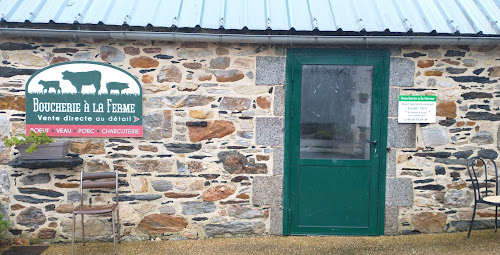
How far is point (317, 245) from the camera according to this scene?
4078 mm

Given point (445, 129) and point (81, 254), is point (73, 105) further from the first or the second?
point (445, 129)

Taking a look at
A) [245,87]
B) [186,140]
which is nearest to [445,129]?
[245,87]

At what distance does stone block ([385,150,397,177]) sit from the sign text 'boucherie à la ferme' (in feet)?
9.39

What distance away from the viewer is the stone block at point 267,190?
4.23 m

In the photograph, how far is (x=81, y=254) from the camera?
12.9 feet

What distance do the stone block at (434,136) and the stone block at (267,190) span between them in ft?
5.69

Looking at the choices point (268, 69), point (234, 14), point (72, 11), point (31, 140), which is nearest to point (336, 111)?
point (268, 69)

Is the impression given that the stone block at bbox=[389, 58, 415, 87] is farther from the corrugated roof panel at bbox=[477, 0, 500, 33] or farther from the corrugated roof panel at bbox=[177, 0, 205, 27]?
the corrugated roof panel at bbox=[177, 0, 205, 27]

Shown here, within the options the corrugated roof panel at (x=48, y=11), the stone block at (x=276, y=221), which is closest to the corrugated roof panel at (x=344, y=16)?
the stone block at (x=276, y=221)

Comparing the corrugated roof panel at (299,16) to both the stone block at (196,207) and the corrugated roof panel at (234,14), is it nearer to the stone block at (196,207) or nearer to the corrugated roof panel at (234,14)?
the corrugated roof panel at (234,14)

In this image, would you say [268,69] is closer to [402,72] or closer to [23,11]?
[402,72]

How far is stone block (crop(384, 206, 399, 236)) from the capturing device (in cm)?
430

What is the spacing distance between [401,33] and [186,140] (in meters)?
2.66

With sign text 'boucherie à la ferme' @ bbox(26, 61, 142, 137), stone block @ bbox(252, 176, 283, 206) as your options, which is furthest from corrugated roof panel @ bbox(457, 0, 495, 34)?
sign text 'boucherie à la ferme' @ bbox(26, 61, 142, 137)
